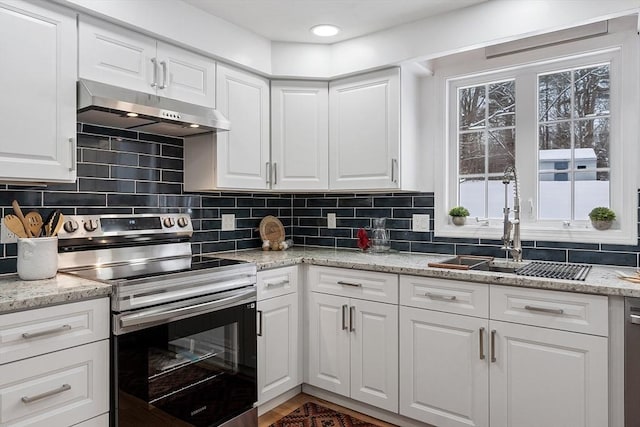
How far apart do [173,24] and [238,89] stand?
540 millimetres

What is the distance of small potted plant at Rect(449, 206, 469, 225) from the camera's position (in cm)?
274

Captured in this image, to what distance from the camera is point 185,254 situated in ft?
8.82

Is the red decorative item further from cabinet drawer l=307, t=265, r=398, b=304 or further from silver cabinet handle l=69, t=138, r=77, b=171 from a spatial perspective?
silver cabinet handle l=69, t=138, r=77, b=171

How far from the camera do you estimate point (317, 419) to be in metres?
2.46

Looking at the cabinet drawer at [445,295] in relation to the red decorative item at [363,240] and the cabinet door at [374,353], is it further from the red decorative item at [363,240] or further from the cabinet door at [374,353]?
the red decorative item at [363,240]

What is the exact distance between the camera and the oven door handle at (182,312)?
176 centimetres

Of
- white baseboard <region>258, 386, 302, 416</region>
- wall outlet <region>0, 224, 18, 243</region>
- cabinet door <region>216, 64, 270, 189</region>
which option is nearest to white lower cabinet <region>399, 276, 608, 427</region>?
white baseboard <region>258, 386, 302, 416</region>

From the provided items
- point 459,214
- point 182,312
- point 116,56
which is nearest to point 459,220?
point 459,214

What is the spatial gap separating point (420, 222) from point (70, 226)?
2061 millimetres

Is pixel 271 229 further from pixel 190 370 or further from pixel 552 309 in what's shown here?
pixel 552 309

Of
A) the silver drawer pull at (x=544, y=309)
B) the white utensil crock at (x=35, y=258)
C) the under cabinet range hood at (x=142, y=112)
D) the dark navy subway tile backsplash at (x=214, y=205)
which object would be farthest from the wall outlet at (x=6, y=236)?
the silver drawer pull at (x=544, y=309)

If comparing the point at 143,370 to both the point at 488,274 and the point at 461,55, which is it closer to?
the point at 488,274

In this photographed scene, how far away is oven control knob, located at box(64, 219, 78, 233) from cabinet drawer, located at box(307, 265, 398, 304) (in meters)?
1.31

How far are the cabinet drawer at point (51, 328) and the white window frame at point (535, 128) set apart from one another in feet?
6.63
